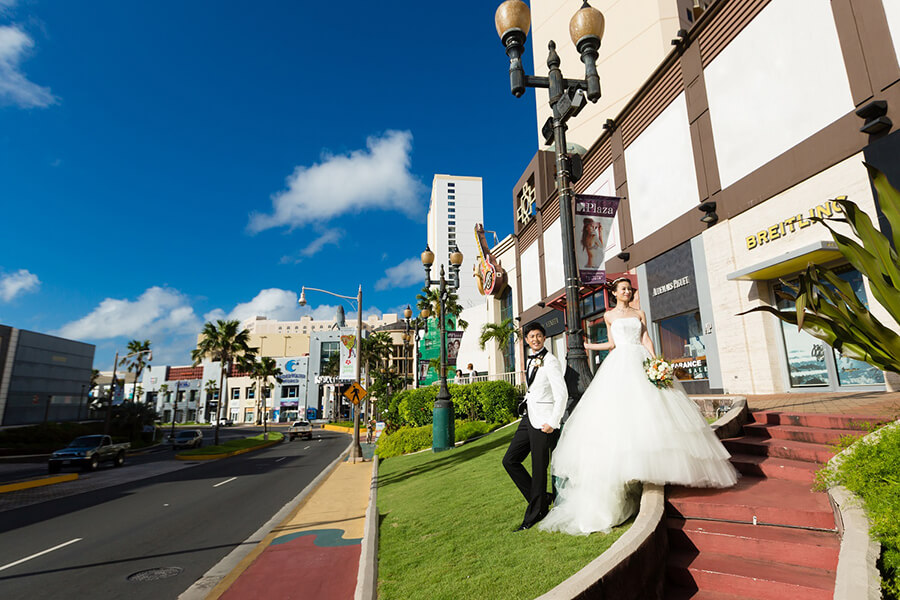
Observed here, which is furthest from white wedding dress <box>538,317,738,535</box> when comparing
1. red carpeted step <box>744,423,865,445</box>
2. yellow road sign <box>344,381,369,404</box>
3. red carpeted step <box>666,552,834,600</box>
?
yellow road sign <box>344,381,369,404</box>


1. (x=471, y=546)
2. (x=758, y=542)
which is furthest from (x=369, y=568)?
(x=758, y=542)

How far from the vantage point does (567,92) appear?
249 inches

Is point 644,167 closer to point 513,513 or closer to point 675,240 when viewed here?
point 675,240

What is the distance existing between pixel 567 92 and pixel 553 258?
1819 cm

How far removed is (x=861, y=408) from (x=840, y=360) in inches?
175

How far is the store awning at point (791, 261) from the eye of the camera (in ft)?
29.8

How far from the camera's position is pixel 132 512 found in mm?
10992

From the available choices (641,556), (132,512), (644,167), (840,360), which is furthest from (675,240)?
(132,512)

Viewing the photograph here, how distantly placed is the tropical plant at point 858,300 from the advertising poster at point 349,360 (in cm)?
1988

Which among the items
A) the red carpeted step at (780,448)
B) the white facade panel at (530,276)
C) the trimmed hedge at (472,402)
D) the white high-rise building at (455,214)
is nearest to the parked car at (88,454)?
the trimmed hedge at (472,402)

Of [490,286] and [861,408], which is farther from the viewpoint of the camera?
[490,286]

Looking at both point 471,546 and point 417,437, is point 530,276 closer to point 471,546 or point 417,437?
point 417,437

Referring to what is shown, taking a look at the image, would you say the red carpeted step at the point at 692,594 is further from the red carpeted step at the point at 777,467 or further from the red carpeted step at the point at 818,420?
the red carpeted step at the point at 818,420

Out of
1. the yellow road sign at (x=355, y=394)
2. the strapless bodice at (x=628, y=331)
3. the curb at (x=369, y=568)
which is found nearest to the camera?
the curb at (x=369, y=568)
